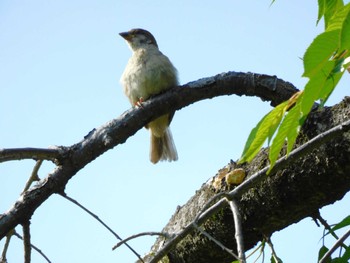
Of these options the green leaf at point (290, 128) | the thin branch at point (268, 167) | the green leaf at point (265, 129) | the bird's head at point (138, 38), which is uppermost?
the bird's head at point (138, 38)

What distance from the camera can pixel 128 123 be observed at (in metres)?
2.67

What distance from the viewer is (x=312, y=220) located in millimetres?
2352

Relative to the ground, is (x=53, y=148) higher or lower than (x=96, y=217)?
higher

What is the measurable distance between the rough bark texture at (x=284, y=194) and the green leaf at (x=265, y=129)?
880 millimetres

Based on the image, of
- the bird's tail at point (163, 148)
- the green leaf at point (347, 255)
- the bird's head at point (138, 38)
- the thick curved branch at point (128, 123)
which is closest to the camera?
the green leaf at point (347, 255)

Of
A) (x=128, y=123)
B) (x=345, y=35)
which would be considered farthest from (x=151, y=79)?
(x=345, y=35)

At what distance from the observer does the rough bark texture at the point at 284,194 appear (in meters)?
2.09

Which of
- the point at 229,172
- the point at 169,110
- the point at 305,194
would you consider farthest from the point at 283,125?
the point at 169,110

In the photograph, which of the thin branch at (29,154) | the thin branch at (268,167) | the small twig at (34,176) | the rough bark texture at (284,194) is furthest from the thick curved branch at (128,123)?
the thin branch at (268,167)

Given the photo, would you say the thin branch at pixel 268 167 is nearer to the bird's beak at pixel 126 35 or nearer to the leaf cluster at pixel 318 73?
the leaf cluster at pixel 318 73

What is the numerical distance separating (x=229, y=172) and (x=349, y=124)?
0.86 meters

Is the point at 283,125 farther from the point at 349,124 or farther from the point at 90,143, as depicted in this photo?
the point at 90,143

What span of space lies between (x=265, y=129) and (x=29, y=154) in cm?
129

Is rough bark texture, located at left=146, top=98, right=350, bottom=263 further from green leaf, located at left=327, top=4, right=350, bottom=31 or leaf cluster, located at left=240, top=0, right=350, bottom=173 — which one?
green leaf, located at left=327, top=4, right=350, bottom=31
